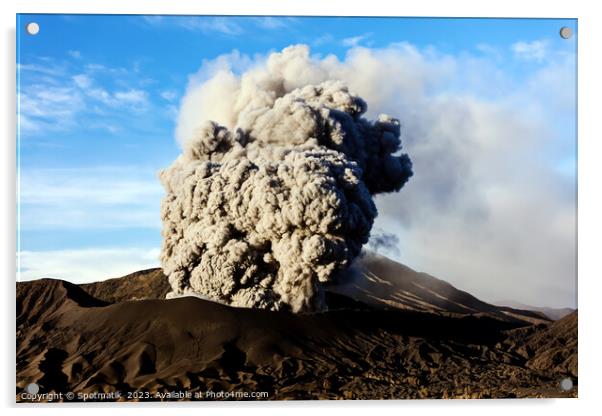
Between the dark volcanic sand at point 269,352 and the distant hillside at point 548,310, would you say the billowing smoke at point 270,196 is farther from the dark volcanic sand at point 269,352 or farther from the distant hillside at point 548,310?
the distant hillside at point 548,310

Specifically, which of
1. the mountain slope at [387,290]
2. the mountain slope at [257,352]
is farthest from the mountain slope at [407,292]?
the mountain slope at [257,352]

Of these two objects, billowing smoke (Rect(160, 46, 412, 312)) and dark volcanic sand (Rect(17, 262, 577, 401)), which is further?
billowing smoke (Rect(160, 46, 412, 312))

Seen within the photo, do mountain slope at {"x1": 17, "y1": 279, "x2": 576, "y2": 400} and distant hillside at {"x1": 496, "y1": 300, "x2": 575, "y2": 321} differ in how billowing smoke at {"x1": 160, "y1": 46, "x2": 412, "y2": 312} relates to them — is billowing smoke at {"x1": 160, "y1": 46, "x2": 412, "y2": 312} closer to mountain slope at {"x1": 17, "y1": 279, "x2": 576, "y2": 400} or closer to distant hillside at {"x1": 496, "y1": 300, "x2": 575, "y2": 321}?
mountain slope at {"x1": 17, "y1": 279, "x2": 576, "y2": 400}

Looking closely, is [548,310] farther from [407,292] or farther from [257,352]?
[257,352]

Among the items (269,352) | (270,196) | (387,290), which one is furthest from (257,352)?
(387,290)

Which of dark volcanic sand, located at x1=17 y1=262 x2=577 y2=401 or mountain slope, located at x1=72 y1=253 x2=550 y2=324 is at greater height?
mountain slope, located at x1=72 y1=253 x2=550 y2=324

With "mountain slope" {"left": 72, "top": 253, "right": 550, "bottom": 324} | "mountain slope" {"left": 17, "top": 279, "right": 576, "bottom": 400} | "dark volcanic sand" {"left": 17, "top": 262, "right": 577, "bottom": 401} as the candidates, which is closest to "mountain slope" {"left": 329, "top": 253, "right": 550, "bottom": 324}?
"mountain slope" {"left": 72, "top": 253, "right": 550, "bottom": 324}
